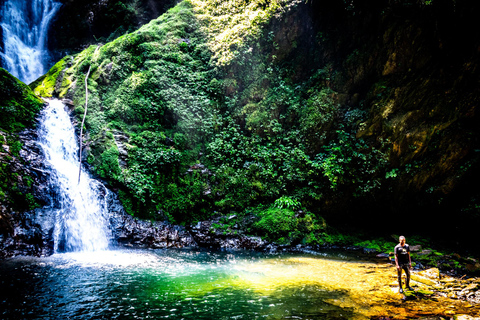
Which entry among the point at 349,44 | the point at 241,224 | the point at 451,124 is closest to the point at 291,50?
the point at 349,44

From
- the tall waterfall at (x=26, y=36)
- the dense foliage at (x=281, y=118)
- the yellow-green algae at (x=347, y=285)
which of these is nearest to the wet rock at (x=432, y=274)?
the yellow-green algae at (x=347, y=285)


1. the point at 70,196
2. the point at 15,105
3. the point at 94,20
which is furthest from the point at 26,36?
the point at 70,196

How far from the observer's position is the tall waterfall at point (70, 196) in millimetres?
9383

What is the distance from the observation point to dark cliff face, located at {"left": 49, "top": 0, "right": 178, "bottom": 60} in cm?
2134

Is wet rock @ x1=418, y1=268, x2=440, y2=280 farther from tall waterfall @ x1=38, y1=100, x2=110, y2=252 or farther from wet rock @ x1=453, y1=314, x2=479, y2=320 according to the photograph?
tall waterfall @ x1=38, y1=100, x2=110, y2=252

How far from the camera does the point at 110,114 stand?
12.8 metres

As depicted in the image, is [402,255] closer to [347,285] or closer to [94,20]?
[347,285]

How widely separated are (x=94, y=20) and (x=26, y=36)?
18.1ft

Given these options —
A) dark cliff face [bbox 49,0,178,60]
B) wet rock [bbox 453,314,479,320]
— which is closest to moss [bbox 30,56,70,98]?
dark cliff face [bbox 49,0,178,60]

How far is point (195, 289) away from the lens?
5.98 meters

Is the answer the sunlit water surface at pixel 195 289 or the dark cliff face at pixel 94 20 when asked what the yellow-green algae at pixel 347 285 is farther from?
the dark cliff face at pixel 94 20

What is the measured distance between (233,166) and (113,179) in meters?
5.88

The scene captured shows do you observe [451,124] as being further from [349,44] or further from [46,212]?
[46,212]

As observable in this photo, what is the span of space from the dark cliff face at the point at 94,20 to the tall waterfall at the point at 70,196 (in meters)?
13.3
